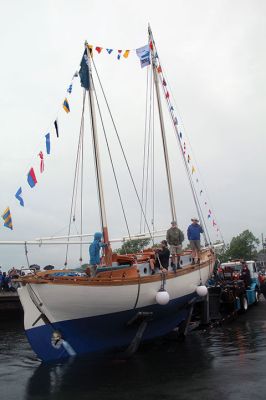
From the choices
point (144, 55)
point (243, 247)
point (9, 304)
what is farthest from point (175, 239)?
point (243, 247)

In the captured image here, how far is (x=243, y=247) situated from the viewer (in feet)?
308

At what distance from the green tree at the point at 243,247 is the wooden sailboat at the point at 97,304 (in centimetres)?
8004

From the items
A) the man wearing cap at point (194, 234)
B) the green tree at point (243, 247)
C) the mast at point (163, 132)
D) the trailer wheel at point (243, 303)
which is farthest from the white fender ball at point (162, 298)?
the green tree at point (243, 247)

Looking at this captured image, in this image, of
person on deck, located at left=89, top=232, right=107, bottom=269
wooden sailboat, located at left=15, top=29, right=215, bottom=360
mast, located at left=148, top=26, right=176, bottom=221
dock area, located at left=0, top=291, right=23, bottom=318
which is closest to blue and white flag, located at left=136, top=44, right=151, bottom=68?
mast, located at left=148, top=26, right=176, bottom=221

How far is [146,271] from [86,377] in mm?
4576

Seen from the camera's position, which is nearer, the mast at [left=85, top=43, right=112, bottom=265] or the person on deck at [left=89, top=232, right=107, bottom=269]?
the person on deck at [left=89, top=232, right=107, bottom=269]

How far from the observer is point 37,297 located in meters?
12.3

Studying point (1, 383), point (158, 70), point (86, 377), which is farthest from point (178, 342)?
point (158, 70)

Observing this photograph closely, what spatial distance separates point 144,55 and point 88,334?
40.3 feet

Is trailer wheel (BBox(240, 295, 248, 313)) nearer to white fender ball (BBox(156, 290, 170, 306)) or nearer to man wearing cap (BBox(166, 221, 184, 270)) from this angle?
man wearing cap (BBox(166, 221, 184, 270))

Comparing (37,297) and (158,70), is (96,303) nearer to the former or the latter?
(37,297)

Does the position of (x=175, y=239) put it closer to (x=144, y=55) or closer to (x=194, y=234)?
(x=194, y=234)

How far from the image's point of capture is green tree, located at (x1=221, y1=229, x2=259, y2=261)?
92938mm

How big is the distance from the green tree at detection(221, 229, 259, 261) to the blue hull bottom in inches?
3181
